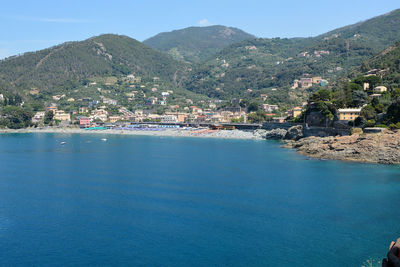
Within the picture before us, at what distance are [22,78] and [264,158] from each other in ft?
468

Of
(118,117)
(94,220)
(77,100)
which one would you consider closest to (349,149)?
(94,220)

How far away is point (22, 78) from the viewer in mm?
164000

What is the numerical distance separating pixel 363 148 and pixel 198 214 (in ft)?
83.9

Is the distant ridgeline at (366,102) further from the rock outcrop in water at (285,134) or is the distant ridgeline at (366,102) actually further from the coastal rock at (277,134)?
the coastal rock at (277,134)

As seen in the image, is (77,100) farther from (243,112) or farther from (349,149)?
(349,149)

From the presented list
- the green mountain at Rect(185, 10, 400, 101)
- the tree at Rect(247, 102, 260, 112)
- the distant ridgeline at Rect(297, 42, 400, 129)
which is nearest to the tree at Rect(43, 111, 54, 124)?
the tree at Rect(247, 102, 260, 112)

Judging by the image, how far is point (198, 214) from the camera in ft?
76.0

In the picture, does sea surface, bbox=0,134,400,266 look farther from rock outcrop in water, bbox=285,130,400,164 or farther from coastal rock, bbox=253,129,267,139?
coastal rock, bbox=253,129,267,139

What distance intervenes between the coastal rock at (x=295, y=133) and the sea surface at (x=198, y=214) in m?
24.9

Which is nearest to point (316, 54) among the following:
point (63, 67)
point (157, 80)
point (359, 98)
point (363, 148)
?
point (157, 80)

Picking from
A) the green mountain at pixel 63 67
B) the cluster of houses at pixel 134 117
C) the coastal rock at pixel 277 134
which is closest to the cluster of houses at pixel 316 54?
the cluster of houses at pixel 134 117

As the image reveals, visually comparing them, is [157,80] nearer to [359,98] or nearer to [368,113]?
[359,98]

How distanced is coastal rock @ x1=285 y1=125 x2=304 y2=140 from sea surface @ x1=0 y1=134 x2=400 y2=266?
24.9m

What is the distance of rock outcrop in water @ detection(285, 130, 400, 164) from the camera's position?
40219 mm
